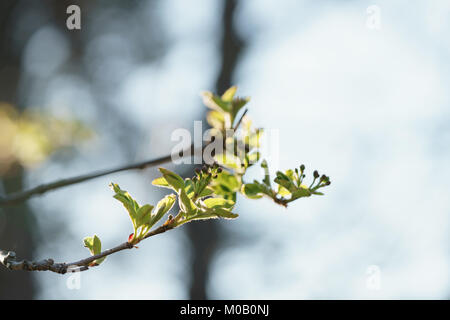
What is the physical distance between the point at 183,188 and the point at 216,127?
12cm

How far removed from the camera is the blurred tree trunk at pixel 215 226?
16.1ft

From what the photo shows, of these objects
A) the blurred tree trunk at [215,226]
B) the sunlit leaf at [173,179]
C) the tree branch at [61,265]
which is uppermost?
the blurred tree trunk at [215,226]

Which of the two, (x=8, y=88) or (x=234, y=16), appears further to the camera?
(x=234, y=16)

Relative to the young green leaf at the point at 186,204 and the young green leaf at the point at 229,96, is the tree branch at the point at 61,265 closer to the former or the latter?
the young green leaf at the point at 186,204

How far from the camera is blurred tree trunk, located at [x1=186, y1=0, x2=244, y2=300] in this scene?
4.90m

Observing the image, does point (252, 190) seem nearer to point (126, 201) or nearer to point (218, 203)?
point (218, 203)

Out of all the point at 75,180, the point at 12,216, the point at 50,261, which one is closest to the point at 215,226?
the point at 12,216

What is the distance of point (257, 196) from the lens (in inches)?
21.9

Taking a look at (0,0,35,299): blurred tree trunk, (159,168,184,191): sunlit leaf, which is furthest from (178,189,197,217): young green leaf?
(0,0,35,299): blurred tree trunk

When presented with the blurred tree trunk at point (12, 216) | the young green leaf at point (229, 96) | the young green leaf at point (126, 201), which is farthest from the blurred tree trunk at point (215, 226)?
the young green leaf at point (229, 96)

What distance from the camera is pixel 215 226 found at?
16.8 feet
